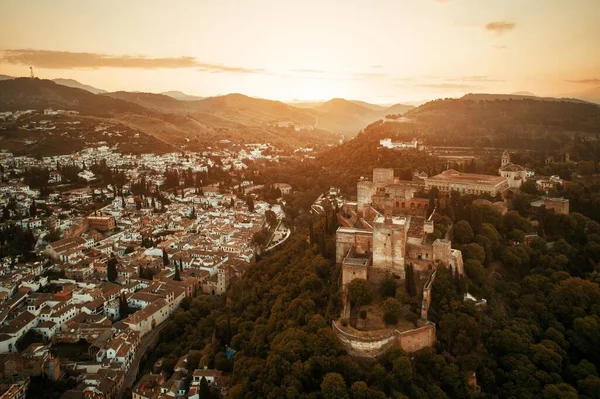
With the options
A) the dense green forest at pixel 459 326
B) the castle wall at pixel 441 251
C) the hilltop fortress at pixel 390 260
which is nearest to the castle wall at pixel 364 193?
the hilltop fortress at pixel 390 260

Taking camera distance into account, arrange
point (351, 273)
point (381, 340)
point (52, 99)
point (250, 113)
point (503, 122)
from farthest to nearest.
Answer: point (250, 113), point (52, 99), point (503, 122), point (351, 273), point (381, 340)

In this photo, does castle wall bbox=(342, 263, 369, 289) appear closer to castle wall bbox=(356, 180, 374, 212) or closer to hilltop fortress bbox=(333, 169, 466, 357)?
hilltop fortress bbox=(333, 169, 466, 357)

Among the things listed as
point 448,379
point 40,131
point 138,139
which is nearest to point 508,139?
point 448,379

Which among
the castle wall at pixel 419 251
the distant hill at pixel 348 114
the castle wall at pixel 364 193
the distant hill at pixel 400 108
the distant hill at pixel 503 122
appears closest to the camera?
the castle wall at pixel 419 251

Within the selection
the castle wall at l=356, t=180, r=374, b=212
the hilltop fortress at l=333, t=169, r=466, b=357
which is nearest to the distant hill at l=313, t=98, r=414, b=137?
the castle wall at l=356, t=180, r=374, b=212

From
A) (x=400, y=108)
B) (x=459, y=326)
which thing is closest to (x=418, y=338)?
(x=459, y=326)

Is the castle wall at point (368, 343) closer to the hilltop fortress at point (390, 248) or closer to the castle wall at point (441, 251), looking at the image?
the hilltop fortress at point (390, 248)

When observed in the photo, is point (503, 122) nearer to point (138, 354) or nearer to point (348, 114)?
point (138, 354)

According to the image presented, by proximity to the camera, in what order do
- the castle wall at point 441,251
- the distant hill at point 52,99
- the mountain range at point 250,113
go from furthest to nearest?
1. the distant hill at point 52,99
2. the mountain range at point 250,113
3. the castle wall at point 441,251
